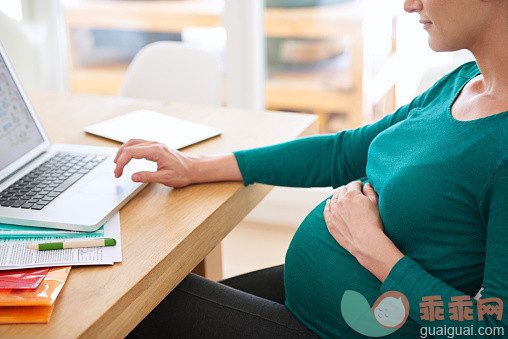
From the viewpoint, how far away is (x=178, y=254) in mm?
978

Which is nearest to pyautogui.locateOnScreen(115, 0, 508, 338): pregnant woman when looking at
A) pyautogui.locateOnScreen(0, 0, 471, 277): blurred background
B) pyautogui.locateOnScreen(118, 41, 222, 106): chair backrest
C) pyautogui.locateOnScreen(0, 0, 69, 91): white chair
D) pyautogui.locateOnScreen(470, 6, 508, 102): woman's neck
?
pyautogui.locateOnScreen(470, 6, 508, 102): woman's neck

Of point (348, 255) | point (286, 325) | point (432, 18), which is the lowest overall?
point (286, 325)

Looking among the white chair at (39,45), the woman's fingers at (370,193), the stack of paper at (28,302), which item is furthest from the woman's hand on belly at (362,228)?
the white chair at (39,45)

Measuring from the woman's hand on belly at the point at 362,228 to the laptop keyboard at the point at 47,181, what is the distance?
0.49m

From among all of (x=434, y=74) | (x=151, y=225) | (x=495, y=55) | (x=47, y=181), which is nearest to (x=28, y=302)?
(x=151, y=225)

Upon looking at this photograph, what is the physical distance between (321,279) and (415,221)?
0.19 meters

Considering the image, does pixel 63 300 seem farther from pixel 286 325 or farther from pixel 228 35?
pixel 228 35

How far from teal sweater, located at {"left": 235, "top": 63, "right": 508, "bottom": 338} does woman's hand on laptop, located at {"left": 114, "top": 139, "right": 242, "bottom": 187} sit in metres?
0.22

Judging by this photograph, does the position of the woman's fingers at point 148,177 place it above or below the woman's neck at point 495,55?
below

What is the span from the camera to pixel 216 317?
1039 mm

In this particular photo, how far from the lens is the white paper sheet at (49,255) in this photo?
2.90ft

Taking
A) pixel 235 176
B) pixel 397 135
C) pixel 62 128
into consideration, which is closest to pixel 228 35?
pixel 62 128

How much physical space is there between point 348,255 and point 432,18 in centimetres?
41

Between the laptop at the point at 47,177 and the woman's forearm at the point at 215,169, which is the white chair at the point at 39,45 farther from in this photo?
the woman's forearm at the point at 215,169
